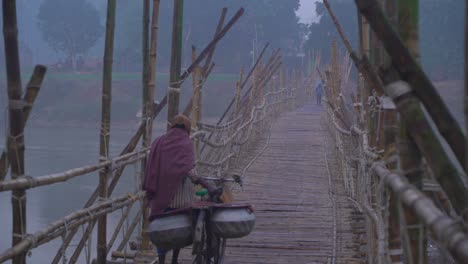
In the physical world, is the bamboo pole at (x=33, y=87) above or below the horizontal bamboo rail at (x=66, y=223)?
above

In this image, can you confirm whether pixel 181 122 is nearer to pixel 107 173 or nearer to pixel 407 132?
pixel 107 173

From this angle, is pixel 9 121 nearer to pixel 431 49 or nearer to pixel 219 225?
pixel 219 225

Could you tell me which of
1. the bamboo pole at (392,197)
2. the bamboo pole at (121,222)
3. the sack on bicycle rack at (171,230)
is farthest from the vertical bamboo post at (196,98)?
the bamboo pole at (392,197)

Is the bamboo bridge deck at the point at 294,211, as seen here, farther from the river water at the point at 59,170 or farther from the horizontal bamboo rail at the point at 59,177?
the river water at the point at 59,170

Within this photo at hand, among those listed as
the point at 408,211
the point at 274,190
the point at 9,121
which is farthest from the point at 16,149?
the point at 274,190

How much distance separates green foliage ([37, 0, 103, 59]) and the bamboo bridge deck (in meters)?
30.1

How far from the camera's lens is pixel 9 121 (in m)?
2.67

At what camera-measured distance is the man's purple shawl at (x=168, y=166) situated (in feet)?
12.5

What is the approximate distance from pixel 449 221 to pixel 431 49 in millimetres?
26570

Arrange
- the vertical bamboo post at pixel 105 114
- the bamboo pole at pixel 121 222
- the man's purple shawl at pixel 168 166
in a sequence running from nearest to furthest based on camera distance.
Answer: the man's purple shawl at pixel 168 166, the vertical bamboo post at pixel 105 114, the bamboo pole at pixel 121 222

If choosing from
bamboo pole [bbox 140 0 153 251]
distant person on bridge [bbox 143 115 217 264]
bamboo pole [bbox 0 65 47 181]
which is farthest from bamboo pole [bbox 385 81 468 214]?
bamboo pole [bbox 140 0 153 251]

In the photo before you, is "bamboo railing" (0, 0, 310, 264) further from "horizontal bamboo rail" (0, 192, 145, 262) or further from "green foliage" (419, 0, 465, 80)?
"green foliage" (419, 0, 465, 80)

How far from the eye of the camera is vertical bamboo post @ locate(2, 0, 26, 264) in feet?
8.61

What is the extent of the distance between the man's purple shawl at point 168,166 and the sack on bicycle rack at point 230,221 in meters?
0.33
